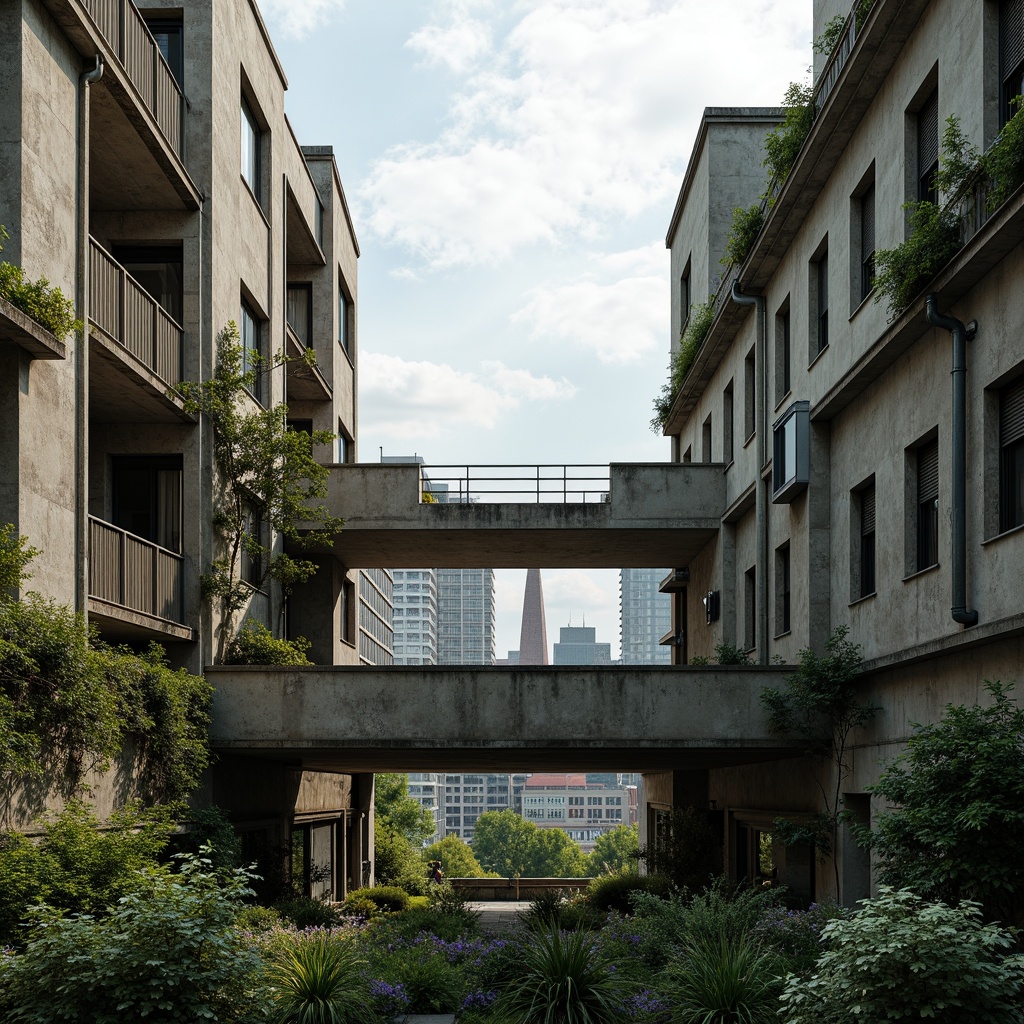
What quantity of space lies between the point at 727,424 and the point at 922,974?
20.8 m

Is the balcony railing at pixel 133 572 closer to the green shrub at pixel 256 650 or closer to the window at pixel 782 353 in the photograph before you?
the green shrub at pixel 256 650

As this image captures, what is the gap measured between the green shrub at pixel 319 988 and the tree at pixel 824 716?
874cm

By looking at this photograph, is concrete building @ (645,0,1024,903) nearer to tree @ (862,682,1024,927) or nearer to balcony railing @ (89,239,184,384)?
tree @ (862,682,1024,927)

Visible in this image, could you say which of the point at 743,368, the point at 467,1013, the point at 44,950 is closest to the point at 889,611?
the point at 467,1013

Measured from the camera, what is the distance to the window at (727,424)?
1103 inches

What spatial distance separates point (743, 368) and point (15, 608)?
17.2 m

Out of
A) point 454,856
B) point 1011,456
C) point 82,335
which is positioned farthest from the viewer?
point 454,856

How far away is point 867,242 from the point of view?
18.4m

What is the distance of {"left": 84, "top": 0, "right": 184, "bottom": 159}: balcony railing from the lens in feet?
58.0

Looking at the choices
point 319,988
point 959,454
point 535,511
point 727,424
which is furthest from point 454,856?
point 319,988

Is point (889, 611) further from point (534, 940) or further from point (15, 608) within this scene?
point (15, 608)

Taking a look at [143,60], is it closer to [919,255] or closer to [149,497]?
[149,497]

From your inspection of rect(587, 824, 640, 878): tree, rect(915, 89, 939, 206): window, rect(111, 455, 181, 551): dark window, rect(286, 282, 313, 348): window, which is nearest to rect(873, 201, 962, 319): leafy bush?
rect(915, 89, 939, 206): window

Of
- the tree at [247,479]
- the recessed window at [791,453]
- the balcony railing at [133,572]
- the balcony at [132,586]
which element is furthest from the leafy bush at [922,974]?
the tree at [247,479]
